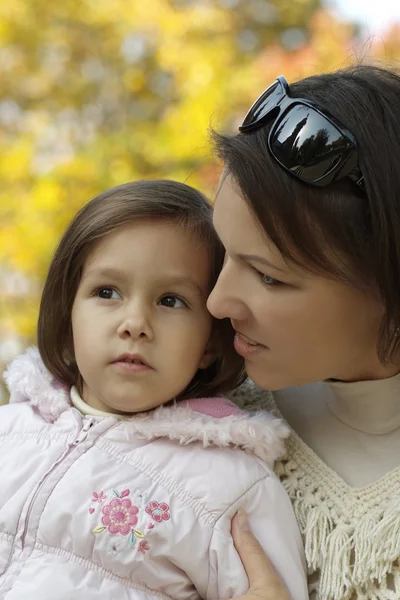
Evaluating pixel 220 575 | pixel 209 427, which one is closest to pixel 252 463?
pixel 209 427

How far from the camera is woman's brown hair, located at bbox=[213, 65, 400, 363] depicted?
4.67 feet

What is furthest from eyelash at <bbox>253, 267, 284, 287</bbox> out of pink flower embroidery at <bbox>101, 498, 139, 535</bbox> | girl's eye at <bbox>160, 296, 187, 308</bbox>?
pink flower embroidery at <bbox>101, 498, 139, 535</bbox>

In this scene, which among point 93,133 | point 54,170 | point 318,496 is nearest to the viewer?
point 318,496

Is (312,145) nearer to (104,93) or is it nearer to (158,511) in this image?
(158,511)

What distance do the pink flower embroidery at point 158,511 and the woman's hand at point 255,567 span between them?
135 mm

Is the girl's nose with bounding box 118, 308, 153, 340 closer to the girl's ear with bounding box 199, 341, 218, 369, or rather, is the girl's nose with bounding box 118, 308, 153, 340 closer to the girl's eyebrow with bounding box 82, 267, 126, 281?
the girl's eyebrow with bounding box 82, 267, 126, 281

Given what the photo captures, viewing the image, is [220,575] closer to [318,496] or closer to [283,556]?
[283,556]

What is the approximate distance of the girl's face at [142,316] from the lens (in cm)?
165

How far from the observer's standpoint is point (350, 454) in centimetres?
165

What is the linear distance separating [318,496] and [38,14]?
4.73 m

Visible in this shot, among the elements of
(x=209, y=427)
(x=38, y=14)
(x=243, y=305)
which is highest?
(x=38, y=14)

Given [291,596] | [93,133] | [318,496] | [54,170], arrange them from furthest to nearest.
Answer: [93,133]
[54,170]
[318,496]
[291,596]

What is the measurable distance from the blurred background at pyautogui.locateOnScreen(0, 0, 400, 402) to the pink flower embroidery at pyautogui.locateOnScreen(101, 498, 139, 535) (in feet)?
10.8

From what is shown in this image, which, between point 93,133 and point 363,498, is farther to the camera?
point 93,133
